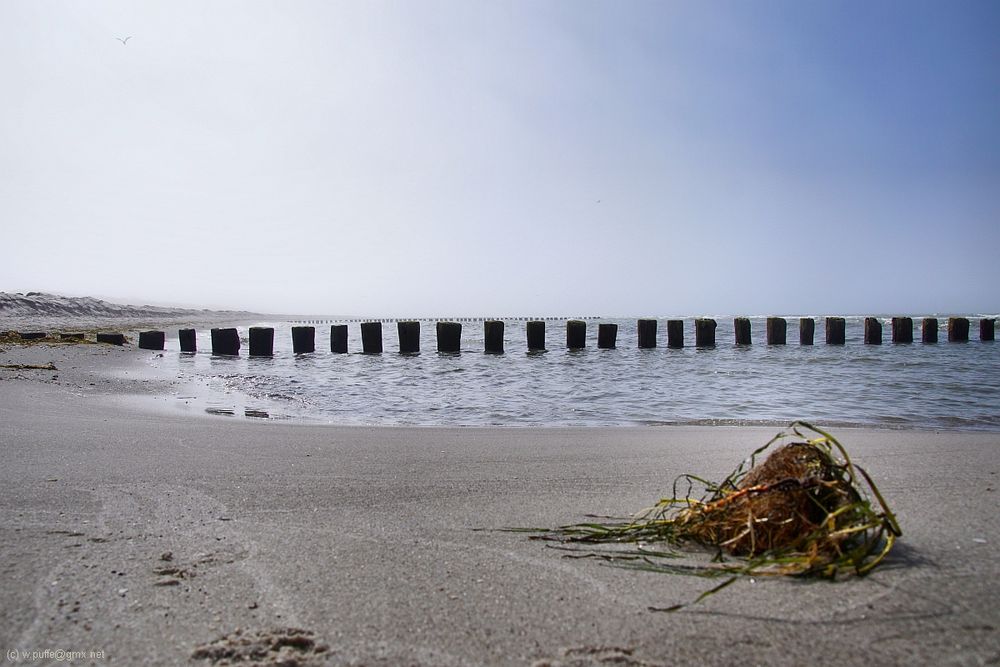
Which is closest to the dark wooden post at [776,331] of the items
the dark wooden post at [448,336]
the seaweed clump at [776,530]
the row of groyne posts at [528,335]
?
the row of groyne posts at [528,335]

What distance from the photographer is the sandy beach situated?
1.52 m

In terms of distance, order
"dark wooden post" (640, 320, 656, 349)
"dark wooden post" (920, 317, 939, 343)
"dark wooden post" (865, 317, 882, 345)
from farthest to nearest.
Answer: "dark wooden post" (920, 317, 939, 343) → "dark wooden post" (865, 317, 882, 345) → "dark wooden post" (640, 320, 656, 349)

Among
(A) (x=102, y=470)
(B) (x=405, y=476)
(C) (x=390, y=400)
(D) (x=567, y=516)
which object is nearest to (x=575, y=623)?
(D) (x=567, y=516)

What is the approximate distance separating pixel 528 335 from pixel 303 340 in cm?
656

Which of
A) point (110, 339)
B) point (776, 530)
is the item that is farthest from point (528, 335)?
point (776, 530)

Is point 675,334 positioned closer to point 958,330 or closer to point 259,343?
point 958,330

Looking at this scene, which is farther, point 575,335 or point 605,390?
point 575,335

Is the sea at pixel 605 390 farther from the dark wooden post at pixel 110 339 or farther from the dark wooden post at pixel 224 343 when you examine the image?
the dark wooden post at pixel 110 339

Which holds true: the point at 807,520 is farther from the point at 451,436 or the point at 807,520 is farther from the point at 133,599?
the point at 451,436

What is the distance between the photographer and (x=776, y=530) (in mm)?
2082

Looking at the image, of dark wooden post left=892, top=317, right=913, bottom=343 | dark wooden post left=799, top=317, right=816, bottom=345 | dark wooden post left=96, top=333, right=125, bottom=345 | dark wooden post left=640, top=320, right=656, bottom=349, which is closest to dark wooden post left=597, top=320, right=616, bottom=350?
dark wooden post left=640, top=320, right=656, bottom=349

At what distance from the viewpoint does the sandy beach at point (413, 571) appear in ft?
4.99

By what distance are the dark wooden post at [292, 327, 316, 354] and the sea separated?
1.72 meters

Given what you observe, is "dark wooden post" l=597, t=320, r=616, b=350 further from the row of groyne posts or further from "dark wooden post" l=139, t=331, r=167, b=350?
"dark wooden post" l=139, t=331, r=167, b=350
